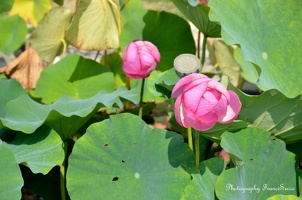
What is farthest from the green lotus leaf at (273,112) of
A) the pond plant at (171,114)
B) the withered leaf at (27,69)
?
the withered leaf at (27,69)

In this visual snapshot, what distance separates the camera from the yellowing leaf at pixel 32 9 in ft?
9.48

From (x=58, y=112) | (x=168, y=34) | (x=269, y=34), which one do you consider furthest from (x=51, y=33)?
(x=269, y=34)

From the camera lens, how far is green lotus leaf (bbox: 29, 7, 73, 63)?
2408 millimetres

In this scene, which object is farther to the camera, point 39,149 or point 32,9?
point 32,9

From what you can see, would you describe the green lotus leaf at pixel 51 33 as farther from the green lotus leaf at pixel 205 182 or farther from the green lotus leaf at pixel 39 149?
the green lotus leaf at pixel 205 182

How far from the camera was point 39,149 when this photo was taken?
1.64m

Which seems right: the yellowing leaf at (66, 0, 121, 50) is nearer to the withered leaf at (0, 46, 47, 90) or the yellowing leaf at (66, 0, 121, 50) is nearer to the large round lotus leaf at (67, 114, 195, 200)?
the withered leaf at (0, 46, 47, 90)

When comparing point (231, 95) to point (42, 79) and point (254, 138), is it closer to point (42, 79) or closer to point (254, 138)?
point (254, 138)

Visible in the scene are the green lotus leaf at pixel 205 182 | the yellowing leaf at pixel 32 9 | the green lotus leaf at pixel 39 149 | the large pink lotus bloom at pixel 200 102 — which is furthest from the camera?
the yellowing leaf at pixel 32 9

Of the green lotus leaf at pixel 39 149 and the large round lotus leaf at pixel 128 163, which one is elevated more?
the large round lotus leaf at pixel 128 163

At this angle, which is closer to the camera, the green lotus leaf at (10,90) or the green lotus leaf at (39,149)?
the green lotus leaf at (39,149)

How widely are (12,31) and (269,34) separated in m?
1.29

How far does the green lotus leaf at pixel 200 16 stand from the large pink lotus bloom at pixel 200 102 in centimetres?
49

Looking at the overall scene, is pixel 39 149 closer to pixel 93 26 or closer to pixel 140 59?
pixel 140 59
